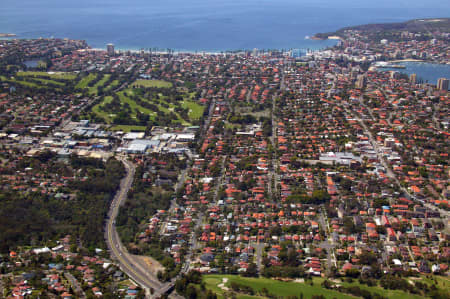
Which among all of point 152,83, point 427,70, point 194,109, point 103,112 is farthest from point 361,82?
point 103,112

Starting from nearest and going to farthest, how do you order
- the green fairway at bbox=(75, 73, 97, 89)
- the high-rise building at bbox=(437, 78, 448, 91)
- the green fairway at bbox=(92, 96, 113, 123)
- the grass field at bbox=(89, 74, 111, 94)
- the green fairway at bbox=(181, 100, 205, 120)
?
the green fairway at bbox=(92, 96, 113, 123)
the green fairway at bbox=(181, 100, 205, 120)
the high-rise building at bbox=(437, 78, 448, 91)
the grass field at bbox=(89, 74, 111, 94)
the green fairway at bbox=(75, 73, 97, 89)

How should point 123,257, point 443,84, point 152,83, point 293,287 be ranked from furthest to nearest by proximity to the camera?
point 152,83 → point 443,84 → point 123,257 → point 293,287

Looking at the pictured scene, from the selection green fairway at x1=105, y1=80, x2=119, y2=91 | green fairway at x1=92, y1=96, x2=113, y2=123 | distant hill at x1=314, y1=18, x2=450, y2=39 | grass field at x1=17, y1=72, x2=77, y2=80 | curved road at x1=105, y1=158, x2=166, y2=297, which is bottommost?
curved road at x1=105, y1=158, x2=166, y2=297

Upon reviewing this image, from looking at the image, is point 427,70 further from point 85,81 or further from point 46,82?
point 46,82

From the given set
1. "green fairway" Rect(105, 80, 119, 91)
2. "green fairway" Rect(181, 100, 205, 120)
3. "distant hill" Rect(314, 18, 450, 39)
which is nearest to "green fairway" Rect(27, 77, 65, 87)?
"green fairway" Rect(105, 80, 119, 91)

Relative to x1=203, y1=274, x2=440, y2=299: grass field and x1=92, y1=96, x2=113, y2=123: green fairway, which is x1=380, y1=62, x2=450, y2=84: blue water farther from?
x1=203, y1=274, x2=440, y2=299: grass field

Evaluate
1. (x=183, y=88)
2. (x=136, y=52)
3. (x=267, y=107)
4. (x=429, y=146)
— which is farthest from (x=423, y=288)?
(x=136, y=52)
